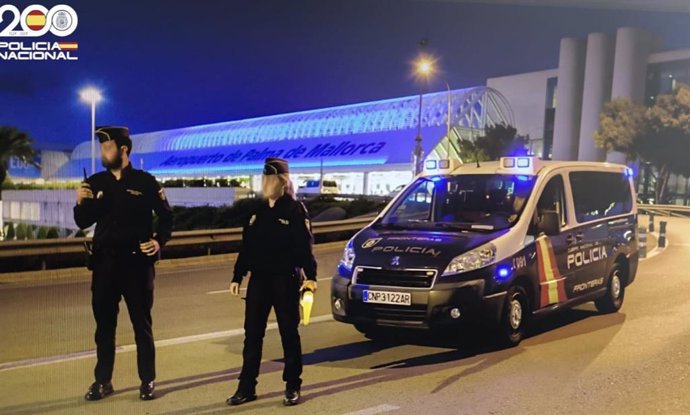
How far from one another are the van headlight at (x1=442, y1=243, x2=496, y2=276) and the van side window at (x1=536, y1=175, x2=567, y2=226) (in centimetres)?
124

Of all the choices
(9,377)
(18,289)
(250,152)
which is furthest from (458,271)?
(250,152)

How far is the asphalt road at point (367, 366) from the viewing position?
4.80 m

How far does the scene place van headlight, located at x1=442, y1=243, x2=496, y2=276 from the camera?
19.9 feet

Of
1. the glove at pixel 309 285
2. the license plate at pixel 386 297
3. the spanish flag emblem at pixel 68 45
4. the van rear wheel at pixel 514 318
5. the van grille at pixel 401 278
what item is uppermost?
the spanish flag emblem at pixel 68 45

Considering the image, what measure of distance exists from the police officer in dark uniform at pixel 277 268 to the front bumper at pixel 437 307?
1525 mm

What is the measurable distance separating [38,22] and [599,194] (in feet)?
47.2

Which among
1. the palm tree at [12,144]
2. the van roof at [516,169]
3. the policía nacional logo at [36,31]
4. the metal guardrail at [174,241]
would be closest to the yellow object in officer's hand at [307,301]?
the metal guardrail at [174,241]

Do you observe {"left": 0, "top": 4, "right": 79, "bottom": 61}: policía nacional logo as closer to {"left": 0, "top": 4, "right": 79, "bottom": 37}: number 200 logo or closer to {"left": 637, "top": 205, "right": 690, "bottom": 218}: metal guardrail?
{"left": 0, "top": 4, "right": 79, "bottom": 37}: number 200 logo

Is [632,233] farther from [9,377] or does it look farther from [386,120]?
[386,120]

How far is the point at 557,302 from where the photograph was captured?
23.9ft

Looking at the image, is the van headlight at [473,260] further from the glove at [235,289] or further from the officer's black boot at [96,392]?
the officer's black boot at [96,392]

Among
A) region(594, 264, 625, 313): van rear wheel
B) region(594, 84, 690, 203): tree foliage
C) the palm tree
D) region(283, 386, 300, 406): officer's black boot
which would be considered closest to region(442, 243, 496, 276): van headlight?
region(283, 386, 300, 406): officer's black boot

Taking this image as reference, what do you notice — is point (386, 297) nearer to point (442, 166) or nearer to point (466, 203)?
point (466, 203)

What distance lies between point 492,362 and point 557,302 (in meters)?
1.62
